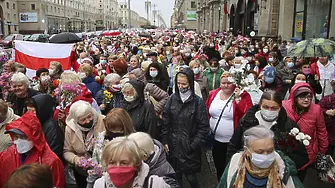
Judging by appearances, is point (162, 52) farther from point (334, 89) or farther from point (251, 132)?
point (251, 132)

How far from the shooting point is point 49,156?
324 centimetres

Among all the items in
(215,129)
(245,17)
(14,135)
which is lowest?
(215,129)

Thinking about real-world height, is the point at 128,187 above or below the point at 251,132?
below

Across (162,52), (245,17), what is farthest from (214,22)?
(162,52)

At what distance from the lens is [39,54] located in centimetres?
884

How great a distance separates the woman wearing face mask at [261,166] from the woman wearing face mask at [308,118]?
1.30 m

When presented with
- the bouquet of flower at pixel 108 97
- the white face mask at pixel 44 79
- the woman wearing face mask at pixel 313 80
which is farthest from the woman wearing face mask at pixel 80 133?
the woman wearing face mask at pixel 313 80

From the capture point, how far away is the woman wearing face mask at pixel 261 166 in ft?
8.88

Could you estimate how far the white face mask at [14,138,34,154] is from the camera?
123 inches

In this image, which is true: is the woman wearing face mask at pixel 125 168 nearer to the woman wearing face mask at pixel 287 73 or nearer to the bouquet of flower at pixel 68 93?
the bouquet of flower at pixel 68 93

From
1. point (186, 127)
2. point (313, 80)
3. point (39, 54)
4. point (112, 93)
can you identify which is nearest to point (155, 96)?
point (112, 93)

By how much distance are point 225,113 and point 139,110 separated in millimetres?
1178

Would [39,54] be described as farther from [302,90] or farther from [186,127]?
[302,90]

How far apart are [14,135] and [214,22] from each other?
150 ft
